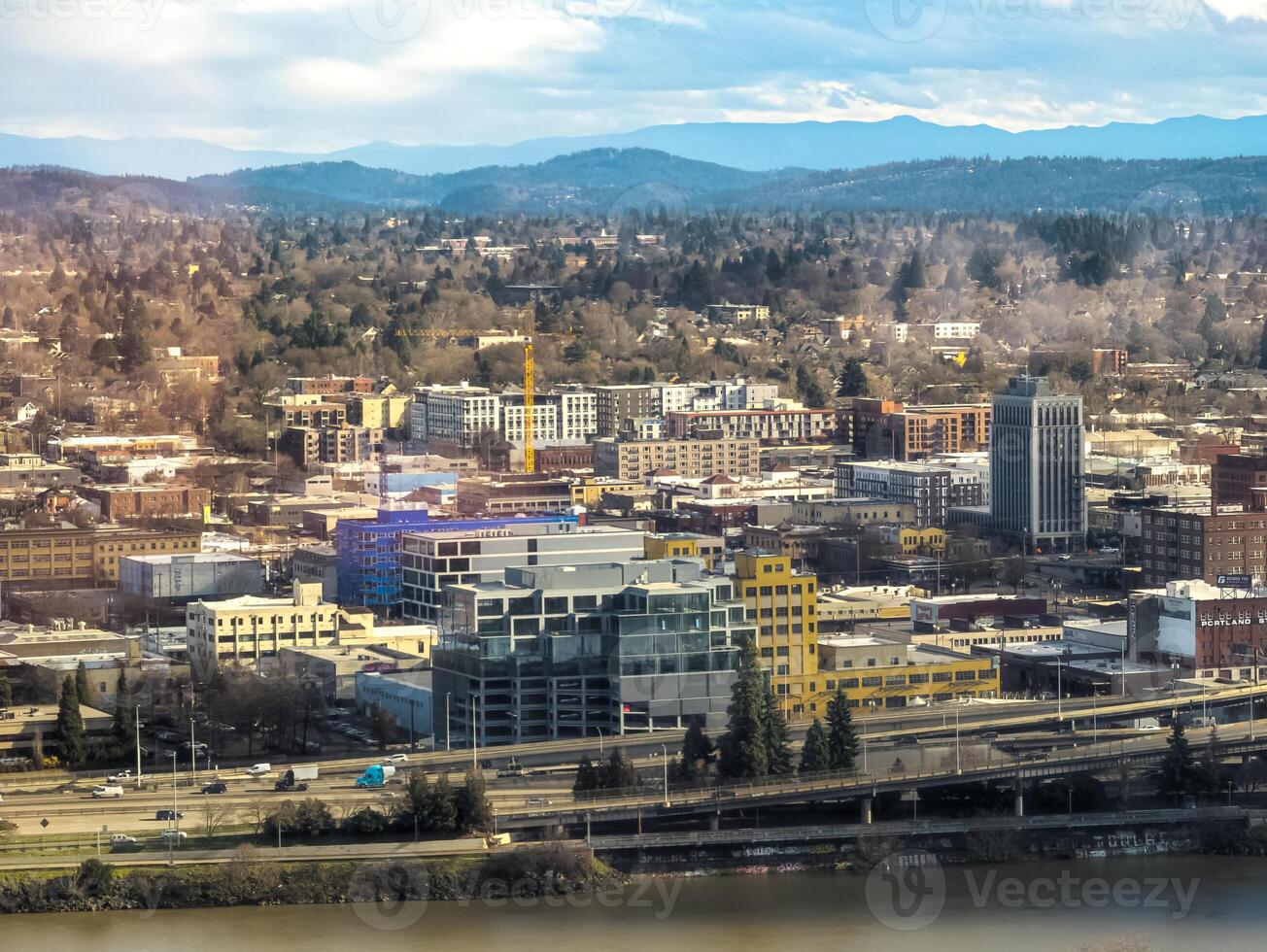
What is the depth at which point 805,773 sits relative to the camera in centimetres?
1190

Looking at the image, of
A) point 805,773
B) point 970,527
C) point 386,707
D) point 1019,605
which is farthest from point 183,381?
point 805,773

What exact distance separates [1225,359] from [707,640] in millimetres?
21697

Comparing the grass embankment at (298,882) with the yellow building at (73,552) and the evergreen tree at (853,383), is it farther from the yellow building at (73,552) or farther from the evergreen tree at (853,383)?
the evergreen tree at (853,383)

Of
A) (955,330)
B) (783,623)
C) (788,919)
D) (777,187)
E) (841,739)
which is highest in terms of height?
(777,187)

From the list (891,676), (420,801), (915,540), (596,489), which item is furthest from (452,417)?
(420,801)

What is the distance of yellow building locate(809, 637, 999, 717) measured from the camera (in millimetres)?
13789

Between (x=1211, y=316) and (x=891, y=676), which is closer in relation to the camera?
(x=891, y=676)

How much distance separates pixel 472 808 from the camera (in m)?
11.3

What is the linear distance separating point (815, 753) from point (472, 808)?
1483mm

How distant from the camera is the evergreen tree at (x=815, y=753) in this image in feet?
39.2

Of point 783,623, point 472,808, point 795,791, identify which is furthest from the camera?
point 783,623

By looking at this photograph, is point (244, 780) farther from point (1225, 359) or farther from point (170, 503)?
point (1225, 359)

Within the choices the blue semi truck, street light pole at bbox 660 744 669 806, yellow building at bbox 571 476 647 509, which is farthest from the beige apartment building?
the blue semi truck

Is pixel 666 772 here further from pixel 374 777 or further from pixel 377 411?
pixel 377 411
